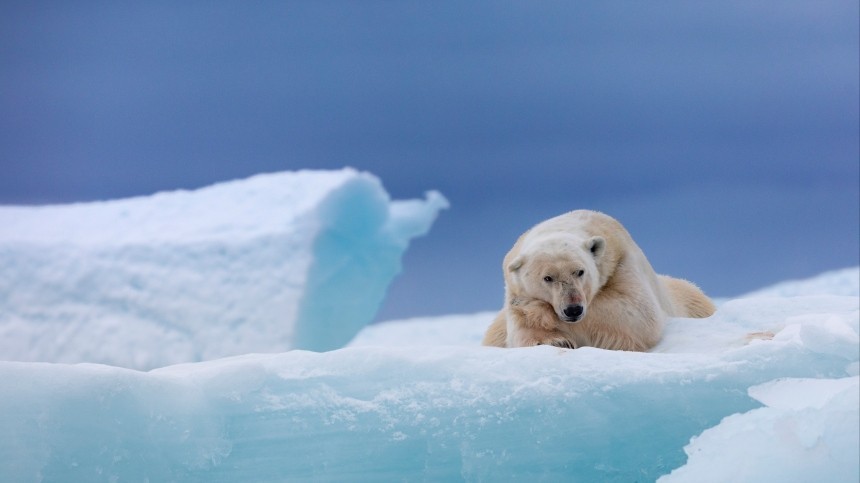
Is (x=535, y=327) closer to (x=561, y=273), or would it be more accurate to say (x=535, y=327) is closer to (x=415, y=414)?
(x=561, y=273)

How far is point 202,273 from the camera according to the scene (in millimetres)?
10141

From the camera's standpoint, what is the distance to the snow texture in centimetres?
978

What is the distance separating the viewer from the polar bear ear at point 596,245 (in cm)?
403

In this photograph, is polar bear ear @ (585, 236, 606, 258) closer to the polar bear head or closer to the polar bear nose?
the polar bear head

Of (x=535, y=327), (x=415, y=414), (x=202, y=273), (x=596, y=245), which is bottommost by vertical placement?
(x=415, y=414)

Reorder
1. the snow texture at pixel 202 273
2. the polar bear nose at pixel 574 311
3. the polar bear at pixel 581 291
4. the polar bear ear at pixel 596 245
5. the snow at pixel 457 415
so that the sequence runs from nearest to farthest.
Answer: the snow at pixel 457 415 → the polar bear nose at pixel 574 311 → the polar bear at pixel 581 291 → the polar bear ear at pixel 596 245 → the snow texture at pixel 202 273

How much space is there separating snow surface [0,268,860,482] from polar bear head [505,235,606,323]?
23.7 inches

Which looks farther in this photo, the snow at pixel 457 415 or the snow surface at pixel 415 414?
the snow surface at pixel 415 414

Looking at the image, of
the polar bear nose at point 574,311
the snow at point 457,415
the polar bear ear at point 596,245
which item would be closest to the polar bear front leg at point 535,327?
the polar bear nose at point 574,311

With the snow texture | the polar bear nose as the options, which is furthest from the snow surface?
the snow texture

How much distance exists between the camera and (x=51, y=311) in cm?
998

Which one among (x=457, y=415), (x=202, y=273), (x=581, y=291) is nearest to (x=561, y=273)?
(x=581, y=291)

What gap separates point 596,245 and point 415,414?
1380 millimetres

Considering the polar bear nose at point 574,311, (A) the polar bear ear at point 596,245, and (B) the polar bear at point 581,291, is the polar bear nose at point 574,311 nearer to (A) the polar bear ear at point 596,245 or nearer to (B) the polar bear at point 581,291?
→ (B) the polar bear at point 581,291
